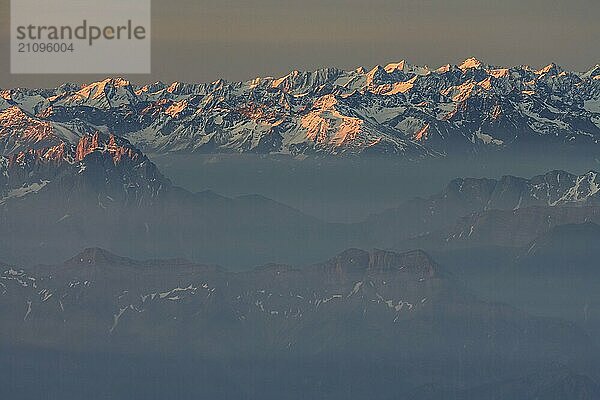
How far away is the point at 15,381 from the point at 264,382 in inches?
1357

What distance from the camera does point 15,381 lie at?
645ft

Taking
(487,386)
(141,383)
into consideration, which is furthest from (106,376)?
(487,386)

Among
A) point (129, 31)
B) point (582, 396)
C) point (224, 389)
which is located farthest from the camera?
point (224, 389)

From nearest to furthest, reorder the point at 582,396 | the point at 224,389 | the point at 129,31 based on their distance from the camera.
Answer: the point at 129,31
the point at 582,396
the point at 224,389

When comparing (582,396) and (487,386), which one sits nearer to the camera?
(582,396)

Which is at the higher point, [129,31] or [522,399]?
[129,31]

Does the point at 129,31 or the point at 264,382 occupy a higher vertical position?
the point at 129,31

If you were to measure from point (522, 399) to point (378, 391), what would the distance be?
20.8 meters

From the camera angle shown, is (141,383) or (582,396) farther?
(141,383)

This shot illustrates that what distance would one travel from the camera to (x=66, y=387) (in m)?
200

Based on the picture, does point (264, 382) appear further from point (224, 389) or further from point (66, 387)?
point (66, 387)

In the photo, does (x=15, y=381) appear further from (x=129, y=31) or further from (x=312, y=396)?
(x=129, y=31)

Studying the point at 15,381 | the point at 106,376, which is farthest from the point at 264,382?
the point at 15,381

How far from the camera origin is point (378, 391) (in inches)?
7785
